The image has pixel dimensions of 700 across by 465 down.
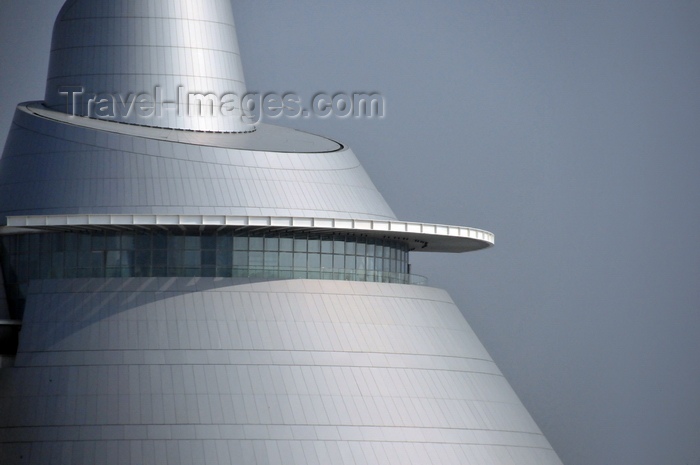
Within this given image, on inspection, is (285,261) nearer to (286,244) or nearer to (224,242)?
(286,244)

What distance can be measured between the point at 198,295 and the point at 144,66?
15.1 m

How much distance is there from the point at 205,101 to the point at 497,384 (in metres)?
21.6

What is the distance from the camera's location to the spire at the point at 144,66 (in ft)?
278

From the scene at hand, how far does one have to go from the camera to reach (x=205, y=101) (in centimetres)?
8600

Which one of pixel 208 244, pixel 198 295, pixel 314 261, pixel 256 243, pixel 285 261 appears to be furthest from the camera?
pixel 314 261

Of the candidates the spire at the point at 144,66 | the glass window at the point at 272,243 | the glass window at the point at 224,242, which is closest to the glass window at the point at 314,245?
the glass window at the point at 272,243

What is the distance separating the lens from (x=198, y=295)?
251 ft

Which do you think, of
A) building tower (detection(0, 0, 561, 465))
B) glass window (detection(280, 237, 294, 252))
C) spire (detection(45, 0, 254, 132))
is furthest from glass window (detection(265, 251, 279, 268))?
spire (detection(45, 0, 254, 132))

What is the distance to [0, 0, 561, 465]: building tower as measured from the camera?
7275 centimetres

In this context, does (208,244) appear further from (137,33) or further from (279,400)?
(137,33)

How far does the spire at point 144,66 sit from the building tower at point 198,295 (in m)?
0.12

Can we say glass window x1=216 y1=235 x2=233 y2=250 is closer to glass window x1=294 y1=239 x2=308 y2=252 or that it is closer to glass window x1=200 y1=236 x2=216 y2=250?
glass window x1=200 y1=236 x2=216 y2=250

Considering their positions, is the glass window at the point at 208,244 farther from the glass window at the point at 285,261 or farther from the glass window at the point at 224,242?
the glass window at the point at 285,261

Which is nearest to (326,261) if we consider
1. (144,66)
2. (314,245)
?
(314,245)
